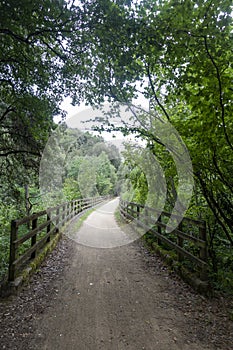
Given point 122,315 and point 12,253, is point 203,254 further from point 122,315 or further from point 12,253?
point 12,253

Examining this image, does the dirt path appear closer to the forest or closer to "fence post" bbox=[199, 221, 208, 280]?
"fence post" bbox=[199, 221, 208, 280]

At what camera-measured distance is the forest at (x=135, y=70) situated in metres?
2.92

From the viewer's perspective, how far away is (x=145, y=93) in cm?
430

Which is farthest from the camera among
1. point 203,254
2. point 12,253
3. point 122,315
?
point 203,254

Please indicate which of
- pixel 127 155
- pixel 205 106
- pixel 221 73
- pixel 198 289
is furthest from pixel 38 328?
pixel 127 155

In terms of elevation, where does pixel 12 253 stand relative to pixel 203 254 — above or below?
above

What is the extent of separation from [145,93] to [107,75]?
0.75 m

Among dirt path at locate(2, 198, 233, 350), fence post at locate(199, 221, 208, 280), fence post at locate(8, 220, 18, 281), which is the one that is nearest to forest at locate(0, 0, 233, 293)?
fence post at locate(199, 221, 208, 280)

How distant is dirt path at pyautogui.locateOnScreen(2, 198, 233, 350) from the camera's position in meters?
2.46

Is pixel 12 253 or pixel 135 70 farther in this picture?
pixel 135 70

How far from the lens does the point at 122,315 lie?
119 inches

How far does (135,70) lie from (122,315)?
3.67 meters

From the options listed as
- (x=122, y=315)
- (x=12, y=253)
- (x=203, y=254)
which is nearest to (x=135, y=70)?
(x=203, y=254)

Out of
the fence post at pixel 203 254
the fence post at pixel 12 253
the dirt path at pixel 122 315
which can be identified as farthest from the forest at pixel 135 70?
the dirt path at pixel 122 315
